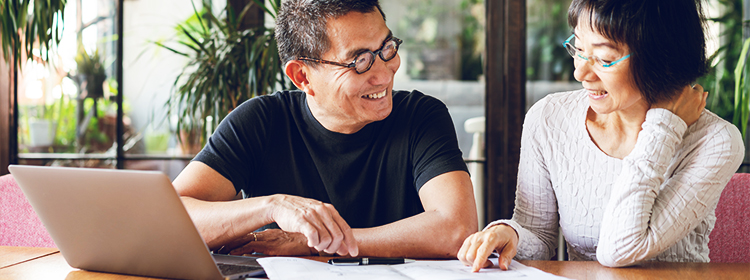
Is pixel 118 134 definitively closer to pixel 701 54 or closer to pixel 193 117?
pixel 193 117

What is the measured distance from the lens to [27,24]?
218cm

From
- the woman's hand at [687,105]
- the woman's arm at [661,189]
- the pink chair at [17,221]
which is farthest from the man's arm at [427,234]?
the pink chair at [17,221]

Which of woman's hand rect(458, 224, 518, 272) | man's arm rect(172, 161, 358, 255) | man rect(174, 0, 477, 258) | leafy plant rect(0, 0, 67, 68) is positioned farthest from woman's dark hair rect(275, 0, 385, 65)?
leafy plant rect(0, 0, 67, 68)

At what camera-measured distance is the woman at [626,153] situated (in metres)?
1.05

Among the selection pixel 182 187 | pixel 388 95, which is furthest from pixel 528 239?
pixel 182 187

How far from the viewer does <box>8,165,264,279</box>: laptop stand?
0.75 m

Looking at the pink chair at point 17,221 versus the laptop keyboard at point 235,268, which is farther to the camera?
the pink chair at point 17,221

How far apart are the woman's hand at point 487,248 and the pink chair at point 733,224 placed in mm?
626

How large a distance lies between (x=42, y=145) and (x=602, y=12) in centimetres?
266

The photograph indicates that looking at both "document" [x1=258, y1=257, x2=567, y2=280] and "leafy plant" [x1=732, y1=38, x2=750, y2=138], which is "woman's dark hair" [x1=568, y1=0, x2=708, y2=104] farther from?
"leafy plant" [x1=732, y1=38, x2=750, y2=138]

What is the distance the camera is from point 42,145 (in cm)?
267

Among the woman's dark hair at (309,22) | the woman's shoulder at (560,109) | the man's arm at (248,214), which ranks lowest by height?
the man's arm at (248,214)

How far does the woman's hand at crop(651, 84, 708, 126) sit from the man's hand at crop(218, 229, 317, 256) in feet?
2.72

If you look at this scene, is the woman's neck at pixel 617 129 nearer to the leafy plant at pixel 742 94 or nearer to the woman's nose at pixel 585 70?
the woman's nose at pixel 585 70
